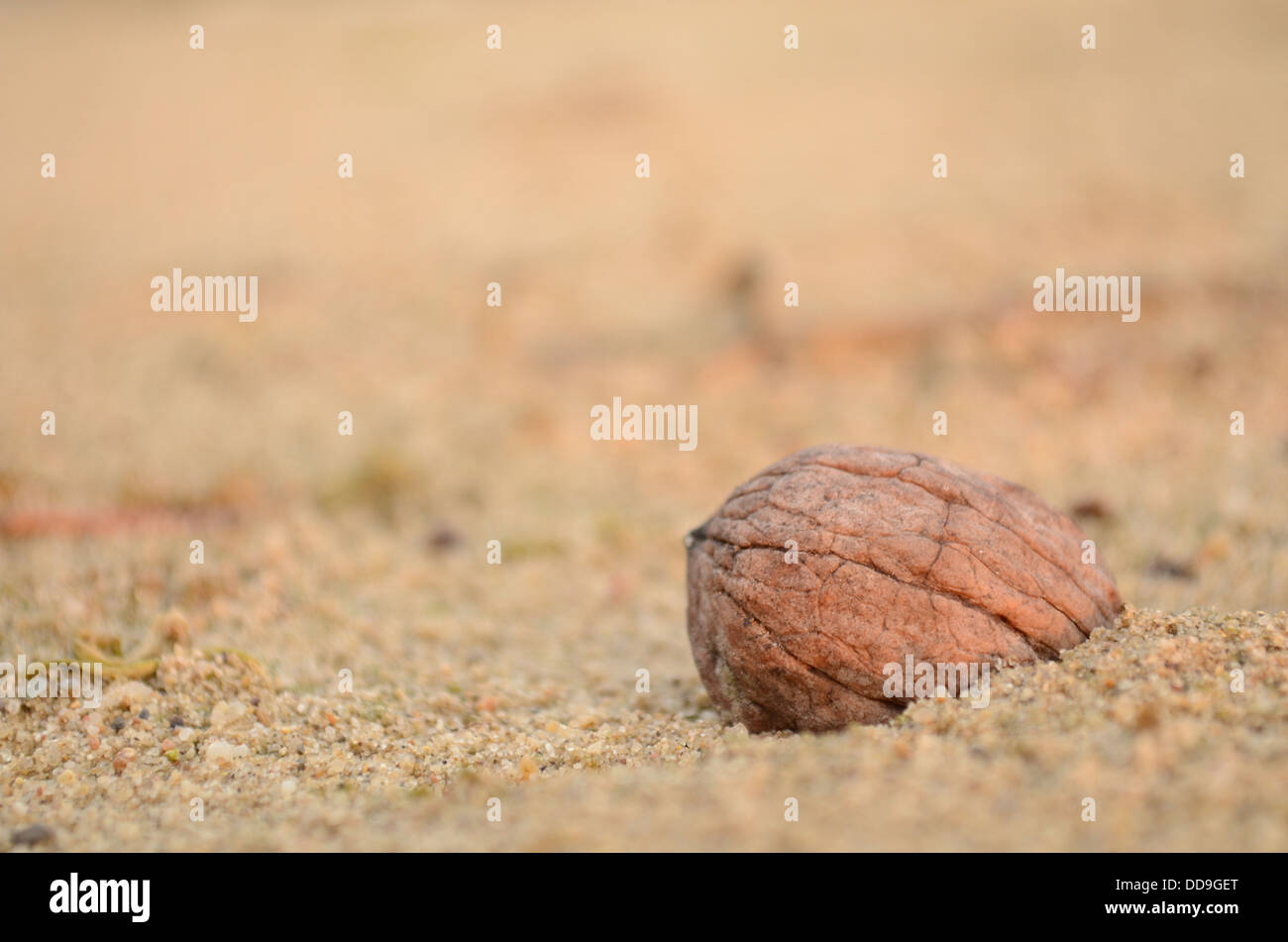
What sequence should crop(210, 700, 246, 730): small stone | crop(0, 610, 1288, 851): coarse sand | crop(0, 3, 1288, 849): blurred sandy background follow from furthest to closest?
crop(210, 700, 246, 730): small stone, crop(0, 3, 1288, 849): blurred sandy background, crop(0, 610, 1288, 851): coarse sand

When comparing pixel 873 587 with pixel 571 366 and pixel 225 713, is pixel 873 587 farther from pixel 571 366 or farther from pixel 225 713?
pixel 571 366

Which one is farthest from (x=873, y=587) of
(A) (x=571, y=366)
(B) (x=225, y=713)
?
(A) (x=571, y=366)

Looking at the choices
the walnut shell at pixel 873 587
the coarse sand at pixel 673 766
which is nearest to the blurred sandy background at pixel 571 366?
the coarse sand at pixel 673 766

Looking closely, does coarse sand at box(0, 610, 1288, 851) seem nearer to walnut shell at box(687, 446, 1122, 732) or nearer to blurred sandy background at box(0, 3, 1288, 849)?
blurred sandy background at box(0, 3, 1288, 849)

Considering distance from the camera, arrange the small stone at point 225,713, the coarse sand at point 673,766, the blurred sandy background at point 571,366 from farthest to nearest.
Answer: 1. the small stone at point 225,713
2. the blurred sandy background at point 571,366
3. the coarse sand at point 673,766

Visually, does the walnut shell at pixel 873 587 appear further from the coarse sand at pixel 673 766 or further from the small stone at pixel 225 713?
the small stone at pixel 225 713

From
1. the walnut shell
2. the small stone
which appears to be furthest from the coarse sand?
the walnut shell
